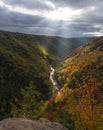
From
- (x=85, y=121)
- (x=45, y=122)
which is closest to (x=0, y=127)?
(x=45, y=122)

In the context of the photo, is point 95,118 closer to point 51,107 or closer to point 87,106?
point 87,106

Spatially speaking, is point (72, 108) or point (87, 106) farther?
point (72, 108)

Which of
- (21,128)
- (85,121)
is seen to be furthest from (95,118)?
(21,128)

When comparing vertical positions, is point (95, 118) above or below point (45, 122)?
below

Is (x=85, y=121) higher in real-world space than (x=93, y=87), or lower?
lower

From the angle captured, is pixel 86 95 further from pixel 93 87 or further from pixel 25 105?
pixel 25 105

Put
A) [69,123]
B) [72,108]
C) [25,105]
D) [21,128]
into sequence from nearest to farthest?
[21,128] → [72,108] → [69,123] → [25,105]

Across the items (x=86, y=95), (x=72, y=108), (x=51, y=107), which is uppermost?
(x=86, y=95)

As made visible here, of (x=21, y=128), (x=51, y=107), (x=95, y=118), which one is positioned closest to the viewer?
(x=21, y=128)

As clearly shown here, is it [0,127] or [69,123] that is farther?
[69,123]
